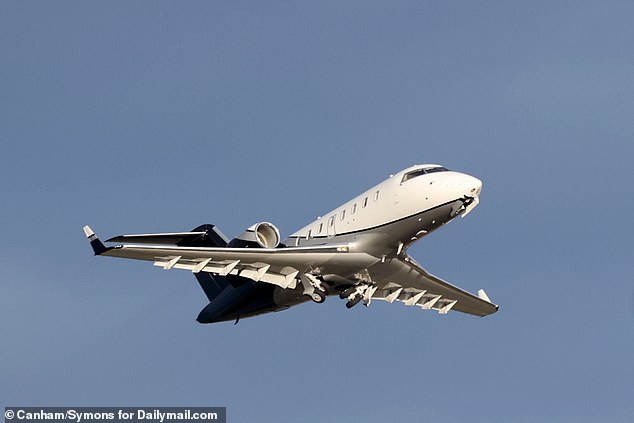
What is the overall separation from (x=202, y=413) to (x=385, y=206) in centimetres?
905

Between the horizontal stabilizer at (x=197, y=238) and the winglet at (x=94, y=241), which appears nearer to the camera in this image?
the winglet at (x=94, y=241)

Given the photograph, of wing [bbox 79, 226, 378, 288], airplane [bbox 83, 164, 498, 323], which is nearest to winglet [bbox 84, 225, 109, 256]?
airplane [bbox 83, 164, 498, 323]

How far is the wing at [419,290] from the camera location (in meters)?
43.1

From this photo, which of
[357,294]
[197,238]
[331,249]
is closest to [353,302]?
[357,294]

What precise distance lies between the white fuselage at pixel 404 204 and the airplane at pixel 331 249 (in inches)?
1.3

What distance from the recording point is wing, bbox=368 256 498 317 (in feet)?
141

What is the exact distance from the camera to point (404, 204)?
40.2 meters

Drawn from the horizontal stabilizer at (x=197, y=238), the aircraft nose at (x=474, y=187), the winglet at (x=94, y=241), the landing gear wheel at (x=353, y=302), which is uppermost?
the horizontal stabilizer at (x=197, y=238)

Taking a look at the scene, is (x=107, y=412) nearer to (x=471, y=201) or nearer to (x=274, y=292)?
(x=274, y=292)

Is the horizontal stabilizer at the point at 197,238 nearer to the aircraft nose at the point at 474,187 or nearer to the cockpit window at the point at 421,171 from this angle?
the cockpit window at the point at 421,171

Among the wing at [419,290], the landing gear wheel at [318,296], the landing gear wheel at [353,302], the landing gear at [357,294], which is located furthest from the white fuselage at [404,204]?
the landing gear wheel at [353,302]

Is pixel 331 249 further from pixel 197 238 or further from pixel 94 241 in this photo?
pixel 94 241

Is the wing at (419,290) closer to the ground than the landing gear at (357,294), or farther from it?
farther from it

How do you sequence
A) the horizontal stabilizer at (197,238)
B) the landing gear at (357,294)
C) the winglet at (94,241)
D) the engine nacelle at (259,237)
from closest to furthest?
the winglet at (94,241)
the landing gear at (357,294)
the engine nacelle at (259,237)
the horizontal stabilizer at (197,238)
